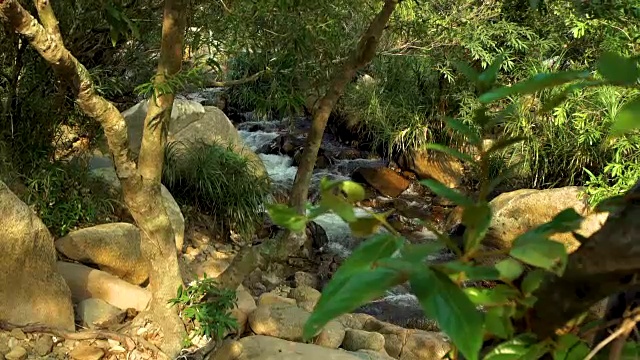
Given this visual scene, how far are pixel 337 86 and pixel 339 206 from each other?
2.38 metres

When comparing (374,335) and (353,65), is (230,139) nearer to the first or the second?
(374,335)

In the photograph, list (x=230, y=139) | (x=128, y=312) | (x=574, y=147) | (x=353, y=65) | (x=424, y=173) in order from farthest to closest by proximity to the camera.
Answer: (x=424, y=173), (x=574, y=147), (x=230, y=139), (x=128, y=312), (x=353, y=65)

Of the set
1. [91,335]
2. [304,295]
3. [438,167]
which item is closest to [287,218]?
[91,335]

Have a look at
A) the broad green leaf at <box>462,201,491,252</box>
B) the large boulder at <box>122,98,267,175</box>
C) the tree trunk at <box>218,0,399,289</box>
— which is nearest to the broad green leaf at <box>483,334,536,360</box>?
the broad green leaf at <box>462,201,491,252</box>

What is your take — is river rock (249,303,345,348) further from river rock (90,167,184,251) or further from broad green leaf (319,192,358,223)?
broad green leaf (319,192,358,223)

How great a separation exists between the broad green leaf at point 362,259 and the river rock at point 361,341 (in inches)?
146

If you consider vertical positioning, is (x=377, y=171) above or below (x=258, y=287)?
above

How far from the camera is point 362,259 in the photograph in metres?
0.50

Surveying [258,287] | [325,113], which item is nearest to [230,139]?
[258,287]

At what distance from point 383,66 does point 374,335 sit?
5.81m

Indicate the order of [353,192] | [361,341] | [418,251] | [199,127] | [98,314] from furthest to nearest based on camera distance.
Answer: [199,127] → [361,341] → [98,314] → [353,192] → [418,251]

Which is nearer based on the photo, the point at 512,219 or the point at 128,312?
the point at 128,312

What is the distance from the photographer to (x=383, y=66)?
9.23m

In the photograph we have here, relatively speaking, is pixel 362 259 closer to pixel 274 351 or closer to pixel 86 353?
pixel 86 353
